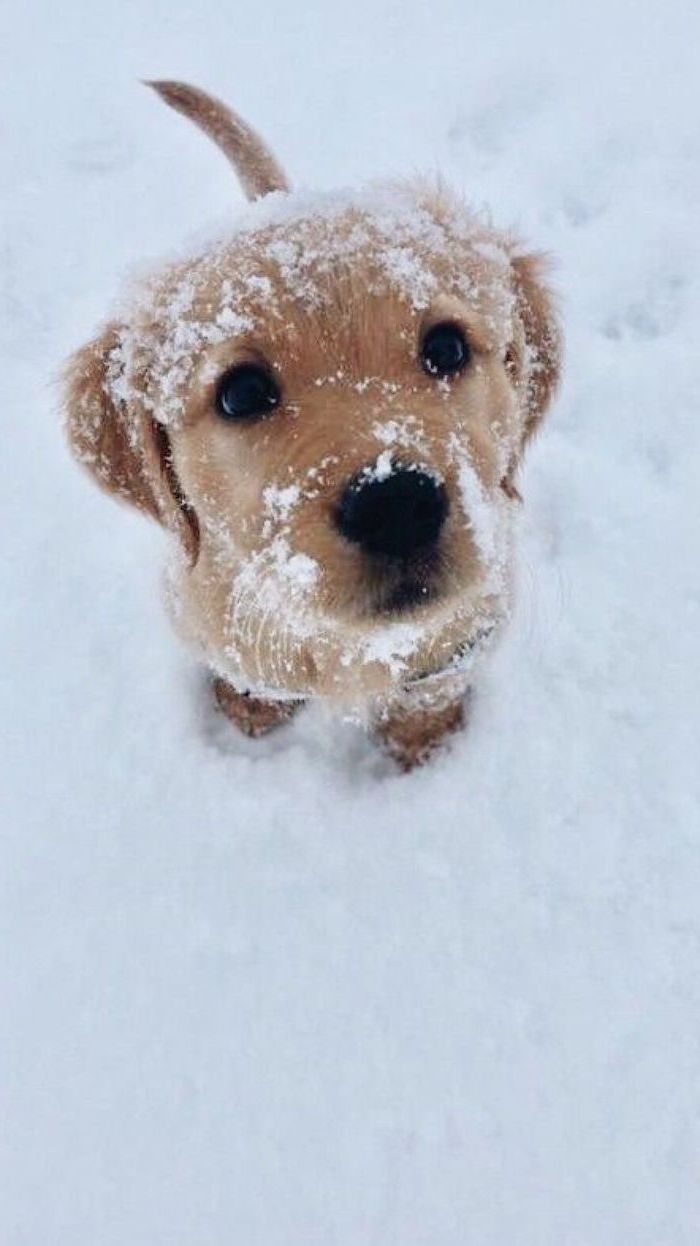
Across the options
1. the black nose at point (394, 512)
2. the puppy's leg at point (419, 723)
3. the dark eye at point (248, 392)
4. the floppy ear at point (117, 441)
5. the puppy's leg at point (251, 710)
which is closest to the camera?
the black nose at point (394, 512)

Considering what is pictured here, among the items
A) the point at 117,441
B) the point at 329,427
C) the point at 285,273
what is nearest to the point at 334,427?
the point at 329,427

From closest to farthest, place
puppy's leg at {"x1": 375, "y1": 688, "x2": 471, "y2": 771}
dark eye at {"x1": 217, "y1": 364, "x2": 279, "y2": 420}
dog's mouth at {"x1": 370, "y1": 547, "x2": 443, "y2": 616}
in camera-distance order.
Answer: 1. dog's mouth at {"x1": 370, "y1": 547, "x2": 443, "y2": 616}
2. dark eye at {"x1": 217, "y1": 364, "x2": 279, "y2": 420}
3. puppy's leg at {"x1": 375, "y1": 688, "x2": 471, "y2": 771}

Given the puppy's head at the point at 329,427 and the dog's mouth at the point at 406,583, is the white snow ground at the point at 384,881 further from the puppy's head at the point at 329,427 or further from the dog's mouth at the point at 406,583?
the dog's mouth at the point at 406,583

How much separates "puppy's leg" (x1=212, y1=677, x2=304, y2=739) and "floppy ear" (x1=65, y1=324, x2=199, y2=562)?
0.55 meters

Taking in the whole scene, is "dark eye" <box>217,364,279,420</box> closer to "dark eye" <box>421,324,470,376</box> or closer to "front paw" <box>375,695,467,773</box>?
"dark eye" <box>421,324,470,376</box>

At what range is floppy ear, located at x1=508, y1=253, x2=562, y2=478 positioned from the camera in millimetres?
2369

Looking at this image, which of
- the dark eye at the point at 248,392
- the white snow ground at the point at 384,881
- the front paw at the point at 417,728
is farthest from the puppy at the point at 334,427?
the white snow ground at the point at 384,881

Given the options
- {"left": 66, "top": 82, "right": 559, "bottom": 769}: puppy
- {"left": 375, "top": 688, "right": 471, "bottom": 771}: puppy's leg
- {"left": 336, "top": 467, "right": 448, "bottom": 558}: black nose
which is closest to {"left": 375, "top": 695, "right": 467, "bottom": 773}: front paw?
{"left": 375, "top": 688, "right": 471, "bottom": 771}: puppy's leg

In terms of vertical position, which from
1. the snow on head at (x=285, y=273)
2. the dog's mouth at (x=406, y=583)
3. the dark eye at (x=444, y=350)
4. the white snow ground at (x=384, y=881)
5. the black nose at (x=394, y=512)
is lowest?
the white snow ground at (x=384, y=881)

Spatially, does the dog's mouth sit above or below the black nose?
below

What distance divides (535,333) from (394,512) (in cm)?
99

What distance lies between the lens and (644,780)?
104 inches

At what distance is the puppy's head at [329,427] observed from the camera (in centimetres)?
172

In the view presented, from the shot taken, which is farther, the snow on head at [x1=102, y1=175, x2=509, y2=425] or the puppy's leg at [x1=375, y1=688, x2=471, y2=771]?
the puppy's leg at [x1=375, y1=688, x2=471, y2=771]
